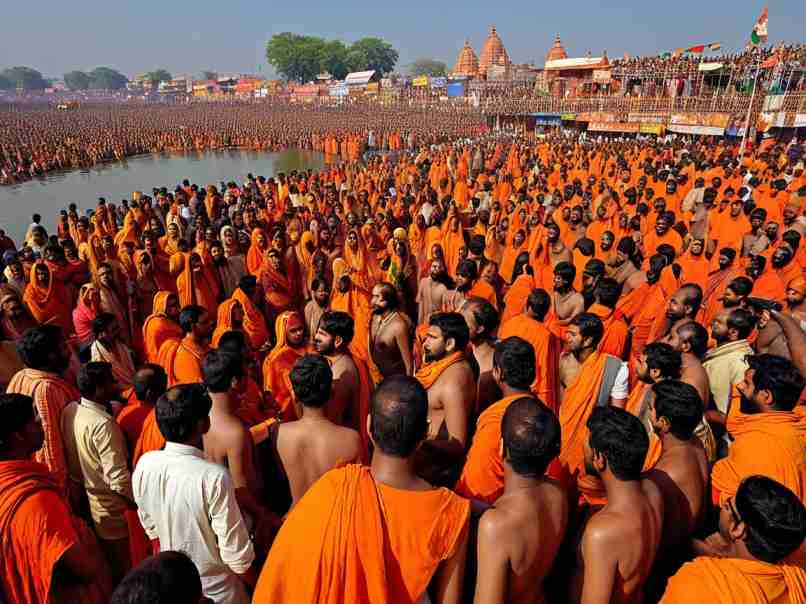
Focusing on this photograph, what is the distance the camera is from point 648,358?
121 inches

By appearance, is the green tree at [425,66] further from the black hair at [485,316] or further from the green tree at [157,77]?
the black hair at [485,316]

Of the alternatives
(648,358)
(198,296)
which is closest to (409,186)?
(198,296)

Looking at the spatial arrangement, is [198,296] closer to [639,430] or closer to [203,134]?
[639,430]

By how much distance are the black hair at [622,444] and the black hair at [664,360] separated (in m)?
1.21

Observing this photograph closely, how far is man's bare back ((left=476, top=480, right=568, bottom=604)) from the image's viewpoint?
1744 mm

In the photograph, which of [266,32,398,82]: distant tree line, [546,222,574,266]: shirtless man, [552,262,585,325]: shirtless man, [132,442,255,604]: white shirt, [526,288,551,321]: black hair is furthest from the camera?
[266,32,398,82]: distant tree line

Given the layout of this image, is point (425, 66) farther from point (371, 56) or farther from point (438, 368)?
point (438, 368)

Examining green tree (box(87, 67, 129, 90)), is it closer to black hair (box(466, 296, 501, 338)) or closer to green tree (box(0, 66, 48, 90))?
green tree (box(0, 66, 48, 90))

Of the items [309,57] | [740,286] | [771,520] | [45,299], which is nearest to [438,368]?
[771,520]

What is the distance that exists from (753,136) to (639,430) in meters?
25.0

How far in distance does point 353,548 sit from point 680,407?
1.72 metres

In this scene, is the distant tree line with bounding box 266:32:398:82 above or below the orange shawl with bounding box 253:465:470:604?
above

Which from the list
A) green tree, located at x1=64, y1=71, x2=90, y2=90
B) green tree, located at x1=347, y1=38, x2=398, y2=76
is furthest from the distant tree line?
green tree, located at x1=64, y1=71, x2=90, y2=90

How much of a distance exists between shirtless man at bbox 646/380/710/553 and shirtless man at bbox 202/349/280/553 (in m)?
2.00
